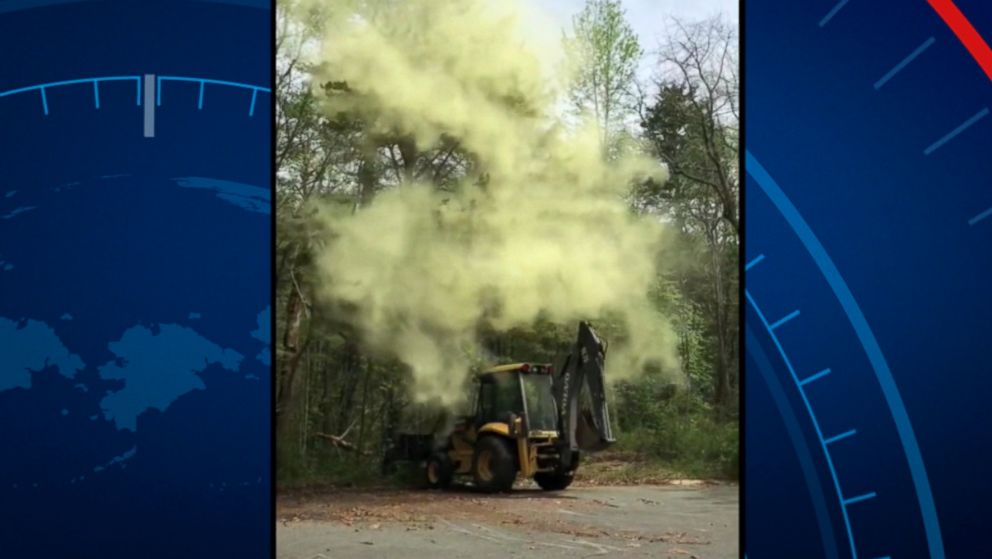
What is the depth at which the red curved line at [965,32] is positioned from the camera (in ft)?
12.2

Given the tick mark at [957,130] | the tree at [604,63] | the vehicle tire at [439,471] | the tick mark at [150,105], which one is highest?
the tree at [604,63]

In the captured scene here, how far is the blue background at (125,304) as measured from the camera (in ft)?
12.0

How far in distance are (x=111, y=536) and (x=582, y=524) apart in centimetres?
209

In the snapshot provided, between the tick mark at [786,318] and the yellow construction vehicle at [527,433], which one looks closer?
the tick mark at [786,318]

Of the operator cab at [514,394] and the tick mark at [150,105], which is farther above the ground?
the tick mark at [150,105]

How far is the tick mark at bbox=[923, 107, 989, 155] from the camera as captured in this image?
3715mm

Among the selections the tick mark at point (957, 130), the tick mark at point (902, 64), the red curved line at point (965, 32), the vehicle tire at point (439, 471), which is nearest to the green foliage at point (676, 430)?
the vehicle tire at point (439, 471)

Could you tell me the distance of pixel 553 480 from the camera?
5.06 meters

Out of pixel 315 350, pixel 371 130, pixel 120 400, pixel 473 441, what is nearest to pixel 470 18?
pixel 371 130

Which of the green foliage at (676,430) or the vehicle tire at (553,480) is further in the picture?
the vehicle tire at (553,480)

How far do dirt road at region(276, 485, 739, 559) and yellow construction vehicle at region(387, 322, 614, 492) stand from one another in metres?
0.12

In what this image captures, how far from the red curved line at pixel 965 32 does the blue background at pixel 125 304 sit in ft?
7.80

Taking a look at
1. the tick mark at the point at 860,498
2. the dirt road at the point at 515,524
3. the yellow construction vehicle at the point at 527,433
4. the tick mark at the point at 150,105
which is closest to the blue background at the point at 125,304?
the tick mark at the point at 150,105

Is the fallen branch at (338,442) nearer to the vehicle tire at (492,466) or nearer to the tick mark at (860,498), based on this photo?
the vehicle tire at (492,466)
